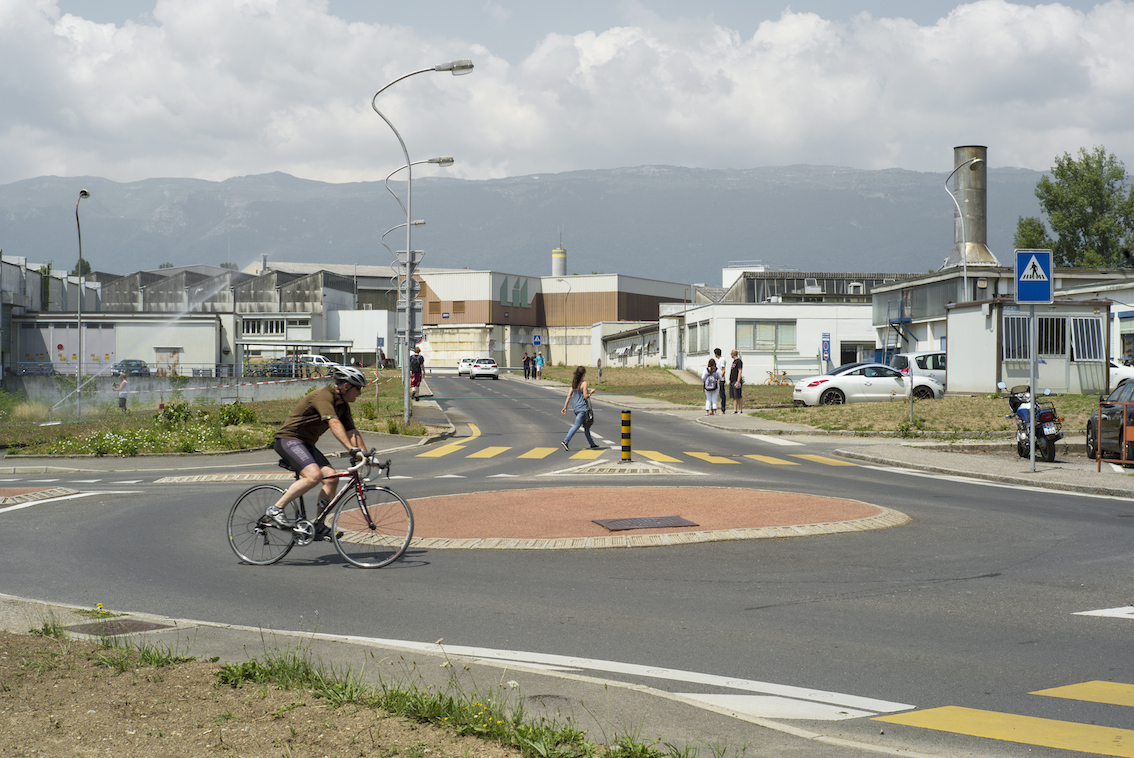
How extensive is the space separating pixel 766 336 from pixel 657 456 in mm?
36706

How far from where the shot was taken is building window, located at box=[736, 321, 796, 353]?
55.1m

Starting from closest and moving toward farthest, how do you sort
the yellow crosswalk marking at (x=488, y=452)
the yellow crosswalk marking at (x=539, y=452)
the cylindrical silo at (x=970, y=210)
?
the yellow crosswalk marking at (x=539, y=452)
the yellow crosswalk marking at (x=488, y=452)
the cylindrical silo at (x=970, y=210)

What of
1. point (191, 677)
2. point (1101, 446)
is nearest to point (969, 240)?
point (1101, 446)

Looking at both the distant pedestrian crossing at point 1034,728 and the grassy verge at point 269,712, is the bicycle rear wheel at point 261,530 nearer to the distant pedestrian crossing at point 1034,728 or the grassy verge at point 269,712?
the grassy verge at point 269,712

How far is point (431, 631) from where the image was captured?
20.7ft

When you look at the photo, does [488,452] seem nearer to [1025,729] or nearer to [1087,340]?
[1025,729]

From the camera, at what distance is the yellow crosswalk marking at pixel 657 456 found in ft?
63.2

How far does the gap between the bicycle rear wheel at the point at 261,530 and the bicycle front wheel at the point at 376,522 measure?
1.57 feet

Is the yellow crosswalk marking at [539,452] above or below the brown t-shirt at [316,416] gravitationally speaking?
below

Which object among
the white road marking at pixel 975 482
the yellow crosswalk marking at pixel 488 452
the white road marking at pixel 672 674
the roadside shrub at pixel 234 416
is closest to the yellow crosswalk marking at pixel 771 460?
the white road marking at pixel 975 482

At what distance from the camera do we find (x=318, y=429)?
28.7ft

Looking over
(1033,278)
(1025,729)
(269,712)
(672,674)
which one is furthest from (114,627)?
(1033,278)

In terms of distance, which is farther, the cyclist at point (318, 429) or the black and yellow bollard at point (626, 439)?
the black and yellow bollard at point (626, 439)

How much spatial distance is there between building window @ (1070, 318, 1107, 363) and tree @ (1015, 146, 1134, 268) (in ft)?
156
